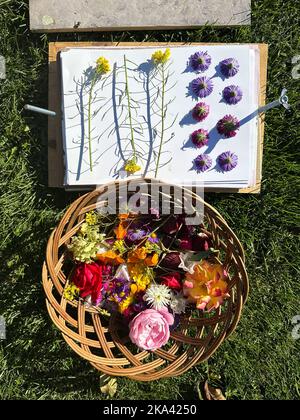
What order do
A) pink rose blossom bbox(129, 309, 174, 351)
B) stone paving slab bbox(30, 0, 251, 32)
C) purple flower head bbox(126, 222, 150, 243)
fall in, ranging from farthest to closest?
stone paving slab bbox(30, 0, 251, 32) → purple flower head bbox(126, 222, 150, 243) → pink rose blossom bbox(129, 309, 174, 351)

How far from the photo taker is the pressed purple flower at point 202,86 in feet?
5.29

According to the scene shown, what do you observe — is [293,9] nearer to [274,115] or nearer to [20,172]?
[274,115]

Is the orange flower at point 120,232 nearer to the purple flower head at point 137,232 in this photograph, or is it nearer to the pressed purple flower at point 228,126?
the purple flower head at point 137,232

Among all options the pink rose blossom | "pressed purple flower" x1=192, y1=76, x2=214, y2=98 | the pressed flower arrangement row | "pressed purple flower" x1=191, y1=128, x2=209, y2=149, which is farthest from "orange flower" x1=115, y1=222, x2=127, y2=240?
"pressed purple flower" x1=192, y1=76, x2=214, y2=98

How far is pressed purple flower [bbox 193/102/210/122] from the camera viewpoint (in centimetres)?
161

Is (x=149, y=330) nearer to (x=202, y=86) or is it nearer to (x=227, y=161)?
(x=227, y=161)

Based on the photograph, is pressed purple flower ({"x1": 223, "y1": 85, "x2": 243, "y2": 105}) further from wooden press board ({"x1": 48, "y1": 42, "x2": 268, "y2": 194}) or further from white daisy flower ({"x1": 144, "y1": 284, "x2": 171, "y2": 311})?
white daisy flower ({"x1": 144, "y1": 284, "x2": 171, "y2": 311})

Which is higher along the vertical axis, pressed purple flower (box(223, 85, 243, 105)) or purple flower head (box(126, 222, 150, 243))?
pressed purple flower (box(223, 85, 243, 105))

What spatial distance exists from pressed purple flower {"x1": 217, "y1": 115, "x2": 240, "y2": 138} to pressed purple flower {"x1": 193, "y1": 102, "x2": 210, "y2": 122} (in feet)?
0.18

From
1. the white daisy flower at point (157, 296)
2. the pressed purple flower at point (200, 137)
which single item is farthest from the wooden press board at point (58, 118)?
the white daisy flower at point (157, 296)

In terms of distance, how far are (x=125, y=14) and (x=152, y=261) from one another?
844 mm

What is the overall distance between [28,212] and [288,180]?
3.08ft

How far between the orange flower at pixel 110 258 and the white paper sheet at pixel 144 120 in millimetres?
256

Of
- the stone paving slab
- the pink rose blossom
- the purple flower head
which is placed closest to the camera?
the pink rose blossom
